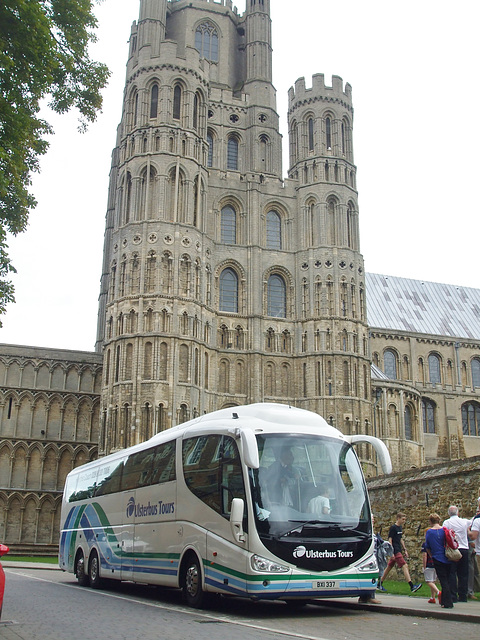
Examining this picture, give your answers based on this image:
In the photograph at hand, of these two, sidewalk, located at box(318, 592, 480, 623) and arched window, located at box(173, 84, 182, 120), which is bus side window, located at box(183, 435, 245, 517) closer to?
sidewalk, located at box(318, 592, 480, 623)

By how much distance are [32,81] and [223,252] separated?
30.4 m

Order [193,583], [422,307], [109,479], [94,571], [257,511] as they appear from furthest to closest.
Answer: [422,307] < [94,571] < [109,479] < [193,583] < [257,511]

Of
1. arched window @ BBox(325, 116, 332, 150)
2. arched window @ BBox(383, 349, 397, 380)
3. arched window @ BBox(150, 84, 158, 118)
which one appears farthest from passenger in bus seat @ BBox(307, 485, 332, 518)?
arched window @ BBox(383, 349, 397, 380)

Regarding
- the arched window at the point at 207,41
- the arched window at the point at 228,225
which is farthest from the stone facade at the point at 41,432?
the arched window at the point at 207,41

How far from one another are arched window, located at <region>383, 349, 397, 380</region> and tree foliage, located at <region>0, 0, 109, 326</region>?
42668 millimetres

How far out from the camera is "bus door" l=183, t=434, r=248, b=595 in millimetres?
11555

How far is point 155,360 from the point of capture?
39375 mm

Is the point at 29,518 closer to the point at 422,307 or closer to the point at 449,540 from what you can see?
the point at 449,540

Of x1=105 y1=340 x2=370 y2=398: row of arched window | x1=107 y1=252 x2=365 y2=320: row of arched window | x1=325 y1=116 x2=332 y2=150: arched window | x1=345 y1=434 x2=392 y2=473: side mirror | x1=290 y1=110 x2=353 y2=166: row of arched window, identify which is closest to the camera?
x1=345 y1=434 x2=392 y2=473: side mirror

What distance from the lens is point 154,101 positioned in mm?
45000

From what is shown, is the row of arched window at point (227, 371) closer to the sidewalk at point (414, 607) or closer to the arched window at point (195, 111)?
the arched window at point (195, 111)

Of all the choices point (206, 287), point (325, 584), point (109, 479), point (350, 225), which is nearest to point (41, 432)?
point (206, 287)

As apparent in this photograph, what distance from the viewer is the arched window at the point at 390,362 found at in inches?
2232

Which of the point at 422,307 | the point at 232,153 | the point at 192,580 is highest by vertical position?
the point at 232,153
